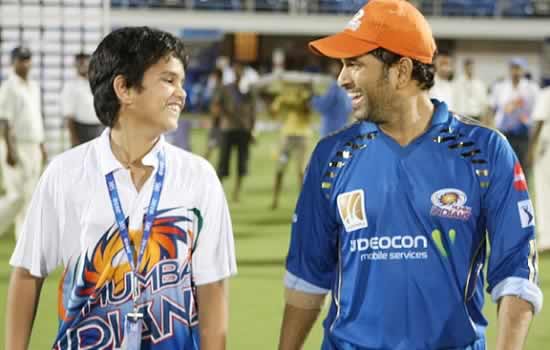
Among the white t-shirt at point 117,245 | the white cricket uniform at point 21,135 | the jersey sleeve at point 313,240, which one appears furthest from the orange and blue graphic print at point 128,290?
the white cricket uniform at point 21,135

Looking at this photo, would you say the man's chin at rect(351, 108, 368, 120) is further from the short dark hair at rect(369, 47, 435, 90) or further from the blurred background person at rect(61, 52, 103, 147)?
the blurred background person at rect(61, 52, 103, 147)

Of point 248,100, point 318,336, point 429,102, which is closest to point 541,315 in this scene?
point 318,336

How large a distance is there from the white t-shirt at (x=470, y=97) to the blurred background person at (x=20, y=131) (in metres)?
8.53

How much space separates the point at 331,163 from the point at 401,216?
0.27m

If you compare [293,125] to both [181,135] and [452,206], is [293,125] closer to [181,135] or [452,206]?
[181,135]

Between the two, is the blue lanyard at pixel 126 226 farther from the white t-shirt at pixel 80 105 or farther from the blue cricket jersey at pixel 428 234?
the white t-shirt at pixel 80 105

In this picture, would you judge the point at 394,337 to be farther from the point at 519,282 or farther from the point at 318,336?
the point at 318,336

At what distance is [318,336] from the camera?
750 cm

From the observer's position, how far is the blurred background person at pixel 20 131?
38.2 feet

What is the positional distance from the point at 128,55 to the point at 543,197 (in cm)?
965

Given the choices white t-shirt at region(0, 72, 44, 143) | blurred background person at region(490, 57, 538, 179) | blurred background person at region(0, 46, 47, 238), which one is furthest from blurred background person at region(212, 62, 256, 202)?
white t-shirt at region(0, 72, 44, 143)

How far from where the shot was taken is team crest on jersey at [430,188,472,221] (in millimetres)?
3041

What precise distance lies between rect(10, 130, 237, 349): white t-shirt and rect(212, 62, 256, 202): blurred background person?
12.9 meters

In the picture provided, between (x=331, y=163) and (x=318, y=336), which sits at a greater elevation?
(x=331, y=163)
